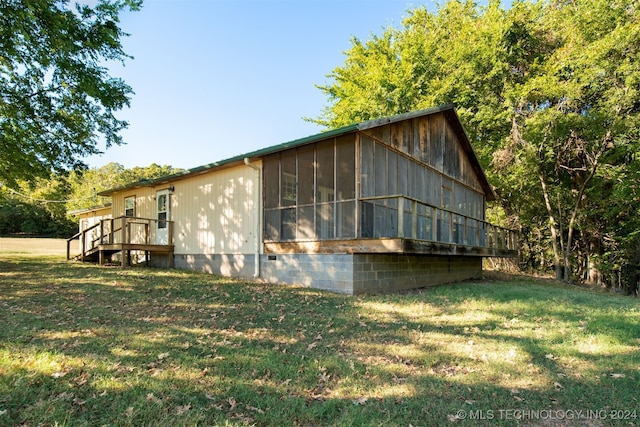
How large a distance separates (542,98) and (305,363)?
56.5 feet

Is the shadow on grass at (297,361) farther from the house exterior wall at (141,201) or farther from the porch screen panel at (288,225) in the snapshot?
the house exterior wall at (141,201)

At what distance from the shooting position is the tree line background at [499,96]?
10.4 meters

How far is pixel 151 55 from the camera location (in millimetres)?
11555

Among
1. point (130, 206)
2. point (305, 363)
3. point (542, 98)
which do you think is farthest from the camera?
point (542, 98)

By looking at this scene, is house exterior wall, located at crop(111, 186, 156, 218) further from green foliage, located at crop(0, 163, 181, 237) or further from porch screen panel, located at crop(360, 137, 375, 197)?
green foliage, located at crop(0, 163, 181, 237)

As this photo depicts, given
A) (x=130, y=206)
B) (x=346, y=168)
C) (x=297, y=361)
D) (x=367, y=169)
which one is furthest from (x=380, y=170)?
(x=130, y=206)

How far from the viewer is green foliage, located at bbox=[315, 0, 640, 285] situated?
1412 cm

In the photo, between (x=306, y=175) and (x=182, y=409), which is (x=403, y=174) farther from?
(x=182, y=409)

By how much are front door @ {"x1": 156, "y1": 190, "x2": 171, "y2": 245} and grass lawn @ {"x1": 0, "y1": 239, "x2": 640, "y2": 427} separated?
20.0 feet

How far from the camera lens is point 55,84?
438 inches

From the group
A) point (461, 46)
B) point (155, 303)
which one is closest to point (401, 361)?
point (155, 303)

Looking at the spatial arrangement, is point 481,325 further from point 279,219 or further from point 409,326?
point 279,219

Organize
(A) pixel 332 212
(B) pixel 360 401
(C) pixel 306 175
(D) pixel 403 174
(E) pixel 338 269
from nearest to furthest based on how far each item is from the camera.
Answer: (B) pixel 360 401 < (E) pixel 338 269 < (A) pixel 332 212 < (C) pixel 306 175 < (D) pixel 403 174

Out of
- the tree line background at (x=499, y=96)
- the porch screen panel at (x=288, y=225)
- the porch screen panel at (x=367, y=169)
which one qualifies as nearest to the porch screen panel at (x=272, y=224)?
the porch screen panel at (x=288, y=225)
